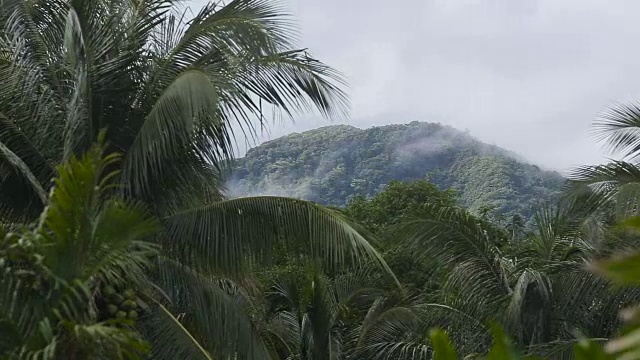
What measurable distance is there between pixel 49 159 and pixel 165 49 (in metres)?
1.69

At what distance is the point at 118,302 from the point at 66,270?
178 cm

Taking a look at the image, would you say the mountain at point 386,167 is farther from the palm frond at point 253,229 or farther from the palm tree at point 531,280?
the palm frond at point 253,229

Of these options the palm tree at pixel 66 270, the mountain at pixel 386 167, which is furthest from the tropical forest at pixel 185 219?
the mountain at pixel 386 167

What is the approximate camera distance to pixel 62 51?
9.10m

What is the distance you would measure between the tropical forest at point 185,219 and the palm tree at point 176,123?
0.02m

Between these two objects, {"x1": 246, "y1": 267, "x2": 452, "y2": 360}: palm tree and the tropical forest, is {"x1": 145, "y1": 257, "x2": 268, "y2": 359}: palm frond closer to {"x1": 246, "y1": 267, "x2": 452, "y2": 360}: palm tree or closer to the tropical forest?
the tropical forest

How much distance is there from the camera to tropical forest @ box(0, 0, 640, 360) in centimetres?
549

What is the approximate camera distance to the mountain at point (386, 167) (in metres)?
48.6

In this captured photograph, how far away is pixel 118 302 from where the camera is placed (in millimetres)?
7102

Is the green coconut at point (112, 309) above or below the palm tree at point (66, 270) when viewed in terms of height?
below

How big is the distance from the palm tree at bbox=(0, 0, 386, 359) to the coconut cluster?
854mm

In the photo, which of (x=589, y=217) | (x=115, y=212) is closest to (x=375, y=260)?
(x=115, y=212)

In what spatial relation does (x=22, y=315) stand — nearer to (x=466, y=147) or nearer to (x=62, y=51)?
(x=62, y=51)

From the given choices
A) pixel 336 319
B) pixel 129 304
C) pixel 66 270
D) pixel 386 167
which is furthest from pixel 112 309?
pixel 386 167
